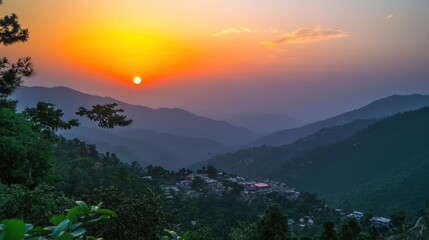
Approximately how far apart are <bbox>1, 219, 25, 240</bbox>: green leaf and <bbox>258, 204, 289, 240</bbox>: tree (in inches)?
775

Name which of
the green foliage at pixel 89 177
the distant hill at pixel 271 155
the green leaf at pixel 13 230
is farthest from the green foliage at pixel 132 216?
the distant hill at pixel 271 155

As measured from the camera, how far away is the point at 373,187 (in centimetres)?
6456

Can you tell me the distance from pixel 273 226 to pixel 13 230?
19885mm

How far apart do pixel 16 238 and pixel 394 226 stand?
37.7 metres

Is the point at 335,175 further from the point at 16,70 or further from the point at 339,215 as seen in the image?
the point at 16,70

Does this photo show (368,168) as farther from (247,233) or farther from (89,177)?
(247,233)

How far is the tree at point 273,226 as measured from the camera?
65.5ft

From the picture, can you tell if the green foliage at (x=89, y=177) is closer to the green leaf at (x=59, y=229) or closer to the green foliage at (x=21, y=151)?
the green foliage at (x=21, y=151)

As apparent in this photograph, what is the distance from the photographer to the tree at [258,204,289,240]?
65.5 feet

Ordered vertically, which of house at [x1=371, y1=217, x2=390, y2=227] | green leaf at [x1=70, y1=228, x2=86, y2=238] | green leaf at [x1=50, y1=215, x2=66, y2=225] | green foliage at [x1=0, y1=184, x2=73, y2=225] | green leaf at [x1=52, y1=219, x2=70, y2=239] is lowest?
house at [x1=371, y1=217, x2=390, y2=227]

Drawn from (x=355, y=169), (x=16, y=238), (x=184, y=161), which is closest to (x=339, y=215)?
(x=355, y=169)

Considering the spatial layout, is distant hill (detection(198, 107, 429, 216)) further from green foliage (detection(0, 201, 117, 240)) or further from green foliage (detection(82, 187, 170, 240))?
green foliage (detection(0, 201, 117, 240))

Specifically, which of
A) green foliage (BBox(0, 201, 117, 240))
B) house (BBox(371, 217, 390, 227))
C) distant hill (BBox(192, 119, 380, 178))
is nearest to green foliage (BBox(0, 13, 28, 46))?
green foliage (BBox(0, 201, 117, 240))

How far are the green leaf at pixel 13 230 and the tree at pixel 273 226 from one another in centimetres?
1967
